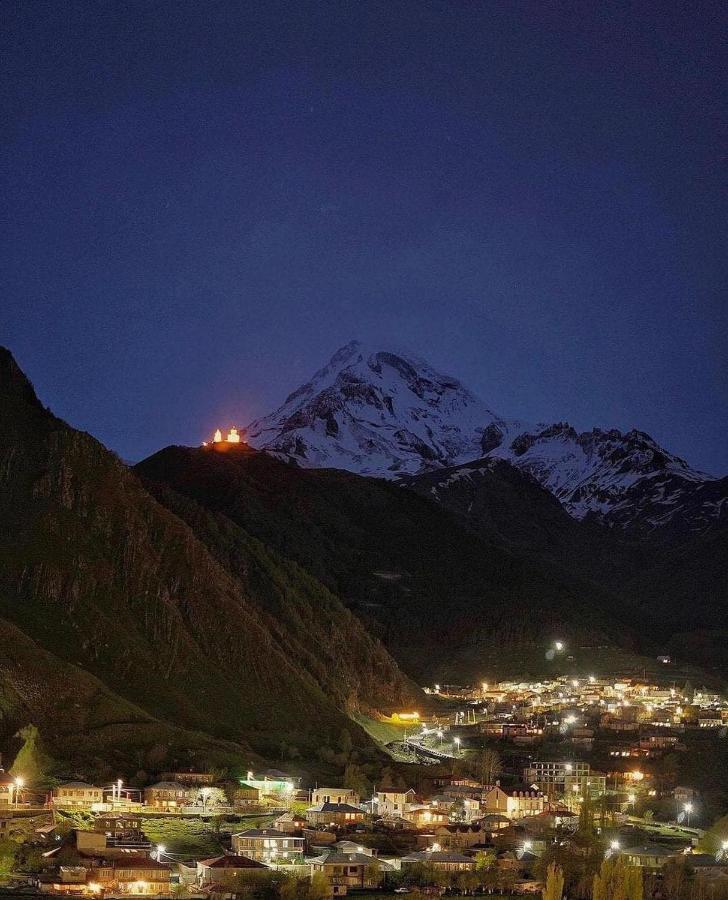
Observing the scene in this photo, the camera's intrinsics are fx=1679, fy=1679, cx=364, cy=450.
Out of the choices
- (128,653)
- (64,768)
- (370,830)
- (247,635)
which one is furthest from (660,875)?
(247,635)

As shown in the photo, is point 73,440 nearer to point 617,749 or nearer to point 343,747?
point 343,747

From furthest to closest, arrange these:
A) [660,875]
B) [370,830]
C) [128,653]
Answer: [128,653] → [370,830] → [660,875]

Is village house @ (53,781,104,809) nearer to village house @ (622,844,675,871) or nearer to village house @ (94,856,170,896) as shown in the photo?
village house @ (94,856,170,896)

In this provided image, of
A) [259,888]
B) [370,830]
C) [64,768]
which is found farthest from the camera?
[64,768]

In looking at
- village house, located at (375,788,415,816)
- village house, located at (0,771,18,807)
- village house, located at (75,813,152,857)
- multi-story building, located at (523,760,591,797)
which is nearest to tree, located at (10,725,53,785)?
village house, located at (0,771,18,807)

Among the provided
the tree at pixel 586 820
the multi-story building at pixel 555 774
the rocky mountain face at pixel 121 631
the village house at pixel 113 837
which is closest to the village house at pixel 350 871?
the village house at pixel 113 837

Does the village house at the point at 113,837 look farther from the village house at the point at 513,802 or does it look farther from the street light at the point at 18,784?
the village house at the point at 513,802

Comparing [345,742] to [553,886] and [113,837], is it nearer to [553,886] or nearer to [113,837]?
[113,837]
